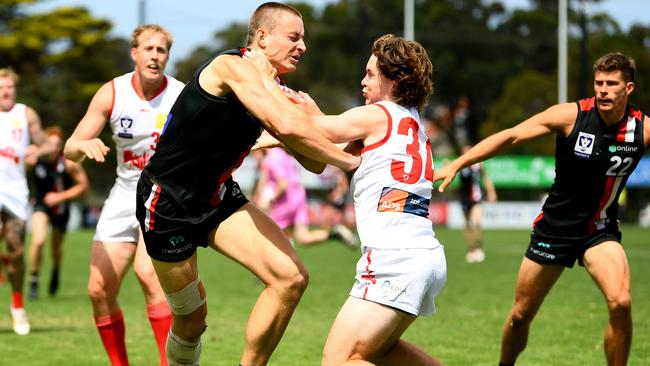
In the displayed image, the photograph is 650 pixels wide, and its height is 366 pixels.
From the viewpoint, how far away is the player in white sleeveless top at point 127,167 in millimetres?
7371

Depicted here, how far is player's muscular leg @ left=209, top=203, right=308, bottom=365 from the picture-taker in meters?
5.68

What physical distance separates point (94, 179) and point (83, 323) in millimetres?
35707

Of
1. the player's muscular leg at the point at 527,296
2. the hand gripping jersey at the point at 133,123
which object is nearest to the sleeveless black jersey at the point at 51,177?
Result: the hand gripping jersey at the point at 133,123

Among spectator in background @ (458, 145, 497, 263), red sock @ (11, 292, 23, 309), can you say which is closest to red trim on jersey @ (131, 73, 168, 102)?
red sock @ (11, 292, 23, 309)

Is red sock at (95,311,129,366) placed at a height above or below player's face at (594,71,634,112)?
below

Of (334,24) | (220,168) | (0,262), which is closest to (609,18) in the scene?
(334,24)

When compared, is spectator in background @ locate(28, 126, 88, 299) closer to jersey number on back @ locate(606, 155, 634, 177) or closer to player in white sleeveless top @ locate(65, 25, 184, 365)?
player in white sleeveless top @ locate(65, 25, 184, 365)

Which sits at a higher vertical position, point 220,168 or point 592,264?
point 220,168

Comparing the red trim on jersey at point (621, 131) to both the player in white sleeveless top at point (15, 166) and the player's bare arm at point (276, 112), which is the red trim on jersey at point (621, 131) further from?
the player in white sleeveless top at point (15, 166)

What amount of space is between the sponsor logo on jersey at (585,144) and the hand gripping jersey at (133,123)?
307 centimetres

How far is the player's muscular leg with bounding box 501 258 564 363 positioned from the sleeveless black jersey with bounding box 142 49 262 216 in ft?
7.95

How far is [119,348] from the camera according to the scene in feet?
24.3

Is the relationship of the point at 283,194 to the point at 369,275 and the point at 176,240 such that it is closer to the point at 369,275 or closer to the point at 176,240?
the point at 176,240

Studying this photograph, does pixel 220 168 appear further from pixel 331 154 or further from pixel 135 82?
pixel 135 82
